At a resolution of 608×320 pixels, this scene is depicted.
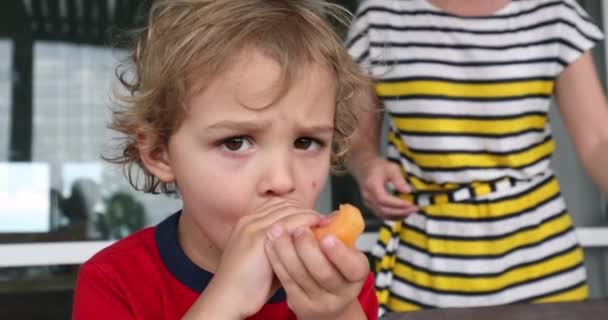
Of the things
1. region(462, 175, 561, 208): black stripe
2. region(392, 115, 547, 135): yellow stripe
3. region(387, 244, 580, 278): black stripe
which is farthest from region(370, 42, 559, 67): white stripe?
region(387, 244, 580, 278): black stripe

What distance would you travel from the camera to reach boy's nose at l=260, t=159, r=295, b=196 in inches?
34.9

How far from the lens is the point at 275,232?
0.81 metres

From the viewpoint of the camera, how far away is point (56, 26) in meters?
2.52

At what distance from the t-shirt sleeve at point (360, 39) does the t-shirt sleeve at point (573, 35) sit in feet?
1.10

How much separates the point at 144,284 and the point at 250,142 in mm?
250


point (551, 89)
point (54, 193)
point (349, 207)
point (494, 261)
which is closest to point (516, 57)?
point (551, 89)

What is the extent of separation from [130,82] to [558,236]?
0.78 meters

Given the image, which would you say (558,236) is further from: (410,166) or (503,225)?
(410,166)

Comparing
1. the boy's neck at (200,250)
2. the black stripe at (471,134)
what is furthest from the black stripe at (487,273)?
the boy's neck at (200,250)

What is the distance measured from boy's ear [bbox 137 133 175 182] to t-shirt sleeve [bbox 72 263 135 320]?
15cm

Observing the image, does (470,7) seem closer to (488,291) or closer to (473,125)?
(473,125)

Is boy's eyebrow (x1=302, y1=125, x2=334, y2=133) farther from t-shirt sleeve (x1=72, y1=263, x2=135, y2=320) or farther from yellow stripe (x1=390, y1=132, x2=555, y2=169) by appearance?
yellow stripe (x1=390, y1=132, x2=555, y2=169)

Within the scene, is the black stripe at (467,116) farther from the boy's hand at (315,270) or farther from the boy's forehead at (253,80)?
the boy's hand at (315,270)

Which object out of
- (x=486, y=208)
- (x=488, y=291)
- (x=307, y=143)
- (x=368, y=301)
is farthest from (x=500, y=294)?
(x=307, y=143)
